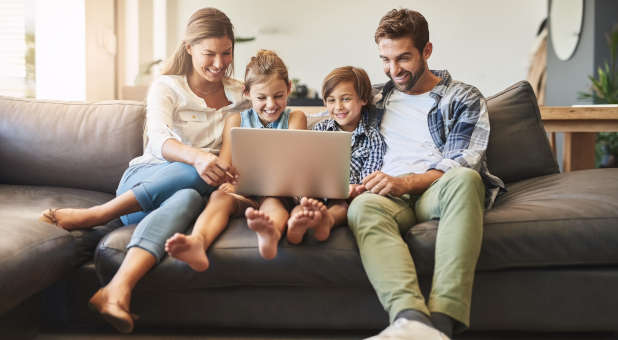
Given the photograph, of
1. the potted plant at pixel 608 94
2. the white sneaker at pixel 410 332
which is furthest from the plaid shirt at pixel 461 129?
the potted plant at pixel 608 94

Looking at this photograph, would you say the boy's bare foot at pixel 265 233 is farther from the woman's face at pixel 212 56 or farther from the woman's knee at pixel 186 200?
the woman's face at pixel 212 56

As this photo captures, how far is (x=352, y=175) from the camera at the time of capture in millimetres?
1578

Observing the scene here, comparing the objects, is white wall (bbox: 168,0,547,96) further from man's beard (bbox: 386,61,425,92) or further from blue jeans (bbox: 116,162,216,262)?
blue jeans (bbox: 116,162,216,262)

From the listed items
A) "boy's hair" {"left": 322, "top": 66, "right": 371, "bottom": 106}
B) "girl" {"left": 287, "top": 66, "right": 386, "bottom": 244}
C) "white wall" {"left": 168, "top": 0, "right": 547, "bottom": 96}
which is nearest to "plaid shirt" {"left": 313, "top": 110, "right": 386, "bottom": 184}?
"girl" {"left": 287, "top": 66, "right": 386, "bottom": 244}

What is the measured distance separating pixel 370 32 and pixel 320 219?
4308 mm

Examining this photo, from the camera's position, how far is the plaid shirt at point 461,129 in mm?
1429

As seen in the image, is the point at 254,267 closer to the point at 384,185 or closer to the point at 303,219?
the point at 303,219

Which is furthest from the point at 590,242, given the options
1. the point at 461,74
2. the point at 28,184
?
the point at 461,74

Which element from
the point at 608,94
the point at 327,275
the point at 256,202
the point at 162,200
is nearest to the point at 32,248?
the point at 162,200

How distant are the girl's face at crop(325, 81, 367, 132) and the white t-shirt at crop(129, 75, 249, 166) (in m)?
0.31

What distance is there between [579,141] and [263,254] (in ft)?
5.49

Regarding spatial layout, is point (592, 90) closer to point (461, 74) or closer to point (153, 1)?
point (461, 74)

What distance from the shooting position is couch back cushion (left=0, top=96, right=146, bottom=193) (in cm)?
180

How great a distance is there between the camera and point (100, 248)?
1.22 metres
